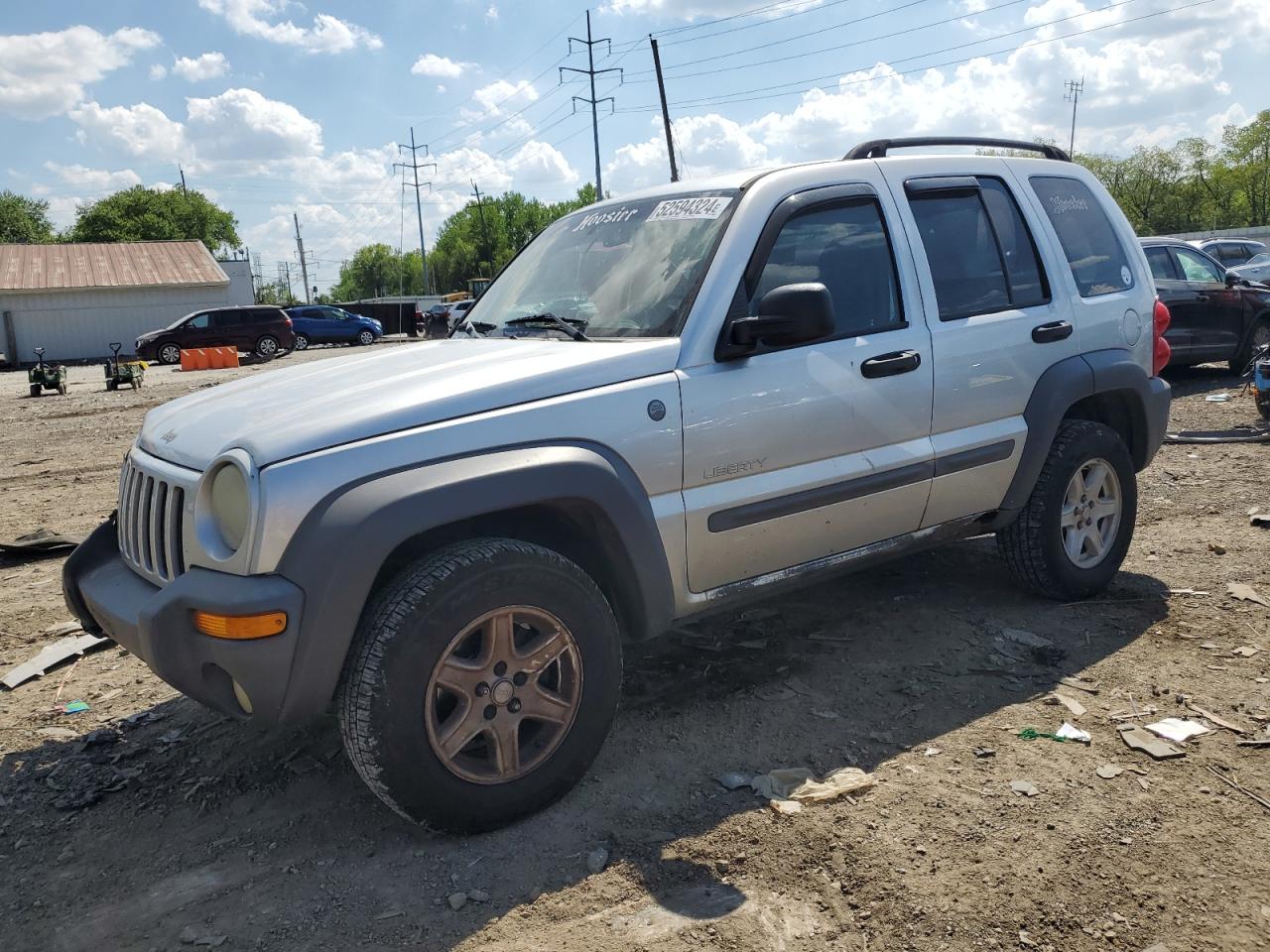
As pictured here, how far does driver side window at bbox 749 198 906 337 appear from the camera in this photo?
376 cm

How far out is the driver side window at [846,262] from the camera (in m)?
3.76

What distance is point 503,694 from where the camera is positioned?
118 inches

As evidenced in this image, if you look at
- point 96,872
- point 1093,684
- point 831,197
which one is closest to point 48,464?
point 96,872

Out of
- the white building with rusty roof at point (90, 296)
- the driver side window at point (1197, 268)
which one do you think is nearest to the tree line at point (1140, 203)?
the white building with rusty roof at point (90, 296)

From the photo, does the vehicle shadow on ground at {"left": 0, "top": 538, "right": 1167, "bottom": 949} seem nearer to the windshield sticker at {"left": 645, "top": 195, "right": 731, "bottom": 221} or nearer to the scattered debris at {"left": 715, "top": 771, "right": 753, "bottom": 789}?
the scattered debris at {"left": 715, "top": 771, "right": 753, "bottom": 789}

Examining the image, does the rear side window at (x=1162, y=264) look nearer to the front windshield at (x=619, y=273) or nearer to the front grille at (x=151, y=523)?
the front windshield at (x=619, y=273)

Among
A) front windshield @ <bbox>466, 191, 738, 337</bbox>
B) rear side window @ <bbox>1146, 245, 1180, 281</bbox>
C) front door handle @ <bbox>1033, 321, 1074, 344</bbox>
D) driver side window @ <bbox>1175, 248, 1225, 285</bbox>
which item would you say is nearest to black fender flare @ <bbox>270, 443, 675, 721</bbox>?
front windshield @ <bbox>466, 191, 738, 337</bbox>

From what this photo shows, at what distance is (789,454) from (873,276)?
865 mm

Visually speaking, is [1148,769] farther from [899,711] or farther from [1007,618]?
[1007,618]

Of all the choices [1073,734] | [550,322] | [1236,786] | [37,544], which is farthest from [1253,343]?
[37,544]

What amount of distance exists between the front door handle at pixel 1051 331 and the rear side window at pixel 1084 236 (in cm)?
26

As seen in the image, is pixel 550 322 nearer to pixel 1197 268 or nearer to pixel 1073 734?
pixel 1073 734

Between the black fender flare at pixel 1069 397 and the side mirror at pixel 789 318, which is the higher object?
the side mirror at pixel 789 318

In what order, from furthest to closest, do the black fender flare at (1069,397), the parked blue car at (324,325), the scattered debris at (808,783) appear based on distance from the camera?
the parked blue car at (324,325) < the black fender flare at (1069,397) < the scattered debris at (808,783)
